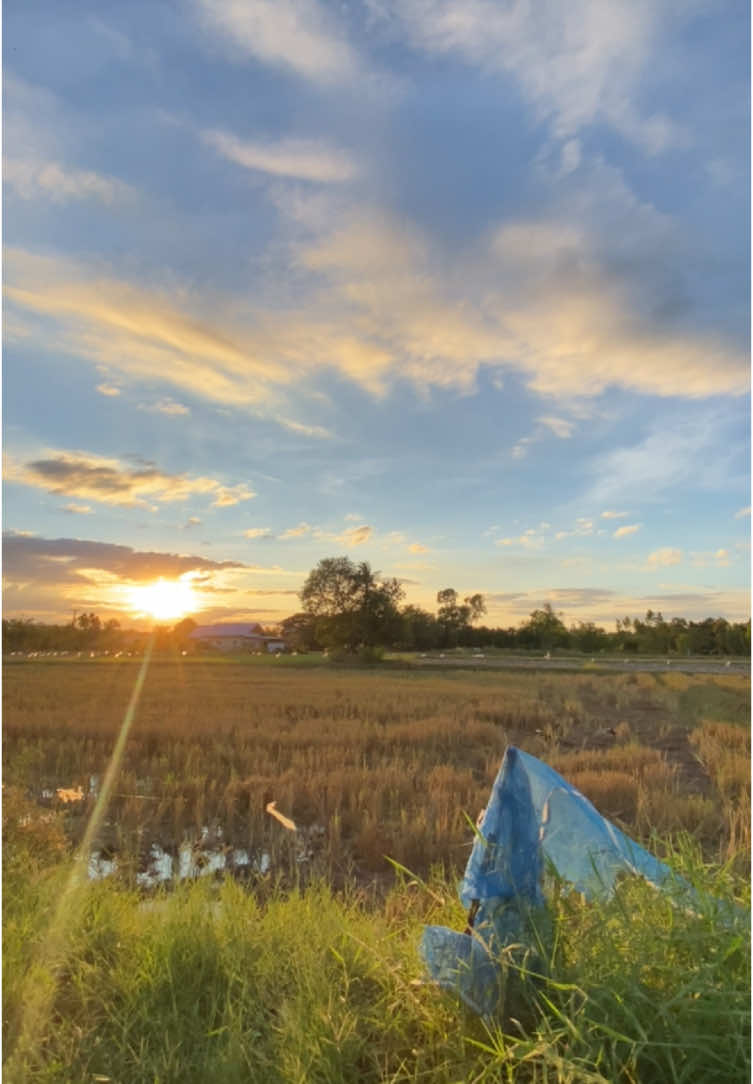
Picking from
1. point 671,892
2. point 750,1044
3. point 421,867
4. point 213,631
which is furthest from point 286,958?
point 213,631

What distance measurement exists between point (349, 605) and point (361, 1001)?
5147cm

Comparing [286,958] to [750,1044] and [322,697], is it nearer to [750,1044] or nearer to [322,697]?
[750,1044]

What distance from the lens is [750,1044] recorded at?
7.17 feet

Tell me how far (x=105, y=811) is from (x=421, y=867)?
3163 mm

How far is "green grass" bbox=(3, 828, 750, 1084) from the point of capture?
2.31m

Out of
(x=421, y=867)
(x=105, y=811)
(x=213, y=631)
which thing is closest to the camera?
(x=421, y=867)

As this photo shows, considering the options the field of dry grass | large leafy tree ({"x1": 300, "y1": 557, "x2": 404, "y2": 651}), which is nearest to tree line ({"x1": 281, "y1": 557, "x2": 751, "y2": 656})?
large leafy tree ({"x1": 300, "y1": 557, "x2": 404, "y2": 651})

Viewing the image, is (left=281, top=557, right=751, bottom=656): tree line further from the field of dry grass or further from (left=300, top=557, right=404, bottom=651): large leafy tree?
the field of dry grass

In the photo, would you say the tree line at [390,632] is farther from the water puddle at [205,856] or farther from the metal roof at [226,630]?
the water puddle at [205,856]

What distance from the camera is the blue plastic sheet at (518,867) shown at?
2.64 m

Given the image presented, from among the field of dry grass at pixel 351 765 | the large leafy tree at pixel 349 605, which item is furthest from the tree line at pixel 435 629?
the field of dry grass at pixel 351 765

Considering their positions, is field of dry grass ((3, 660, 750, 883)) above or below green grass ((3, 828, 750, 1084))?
below

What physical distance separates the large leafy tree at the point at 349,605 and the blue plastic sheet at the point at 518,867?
48759 mm

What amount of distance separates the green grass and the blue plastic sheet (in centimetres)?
9
